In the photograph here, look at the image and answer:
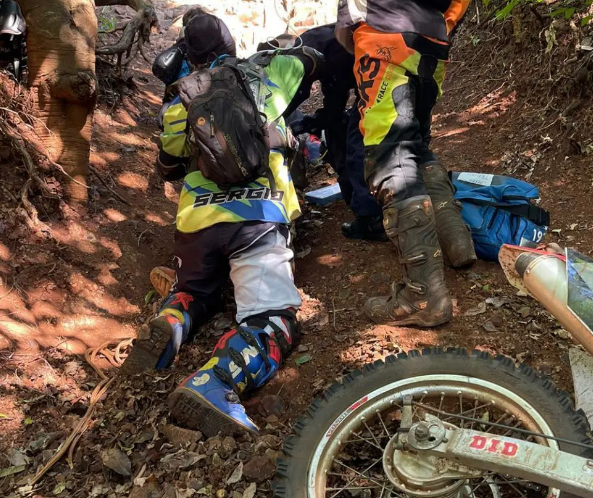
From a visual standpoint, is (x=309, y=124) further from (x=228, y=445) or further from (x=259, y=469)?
(x=259, y=469)

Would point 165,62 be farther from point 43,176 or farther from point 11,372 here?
point 11,372

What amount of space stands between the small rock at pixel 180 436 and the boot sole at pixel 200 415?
3cm

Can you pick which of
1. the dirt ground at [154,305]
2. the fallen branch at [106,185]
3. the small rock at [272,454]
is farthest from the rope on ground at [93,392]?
the fallen branch at [106,185]

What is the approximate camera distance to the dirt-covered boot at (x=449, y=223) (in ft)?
9.83

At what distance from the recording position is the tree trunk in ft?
11.9

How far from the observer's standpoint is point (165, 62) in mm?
5309

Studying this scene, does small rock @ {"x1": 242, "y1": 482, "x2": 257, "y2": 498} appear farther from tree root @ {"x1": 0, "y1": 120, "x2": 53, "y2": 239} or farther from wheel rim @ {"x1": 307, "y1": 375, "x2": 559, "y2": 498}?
tree root @ {"x1": 0, "y1": 120, "x2": 53, "y2": 239}

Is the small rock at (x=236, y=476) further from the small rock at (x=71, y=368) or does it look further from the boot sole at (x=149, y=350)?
the small rock at (x=71, y=368)

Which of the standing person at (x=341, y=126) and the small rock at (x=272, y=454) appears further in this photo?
the standing person at (x=341, y=126)

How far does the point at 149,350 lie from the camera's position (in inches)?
113

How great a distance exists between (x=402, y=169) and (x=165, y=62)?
3289 mm

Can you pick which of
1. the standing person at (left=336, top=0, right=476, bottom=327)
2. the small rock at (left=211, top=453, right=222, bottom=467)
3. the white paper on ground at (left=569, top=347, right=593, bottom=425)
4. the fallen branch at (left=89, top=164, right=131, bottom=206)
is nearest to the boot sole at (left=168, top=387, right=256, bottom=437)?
the small rock at (left=211, top=453, right=222, bottom=467)

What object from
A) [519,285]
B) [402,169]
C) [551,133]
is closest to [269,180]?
[402,169]

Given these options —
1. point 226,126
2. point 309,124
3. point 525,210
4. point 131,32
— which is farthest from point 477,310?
point 131,32
